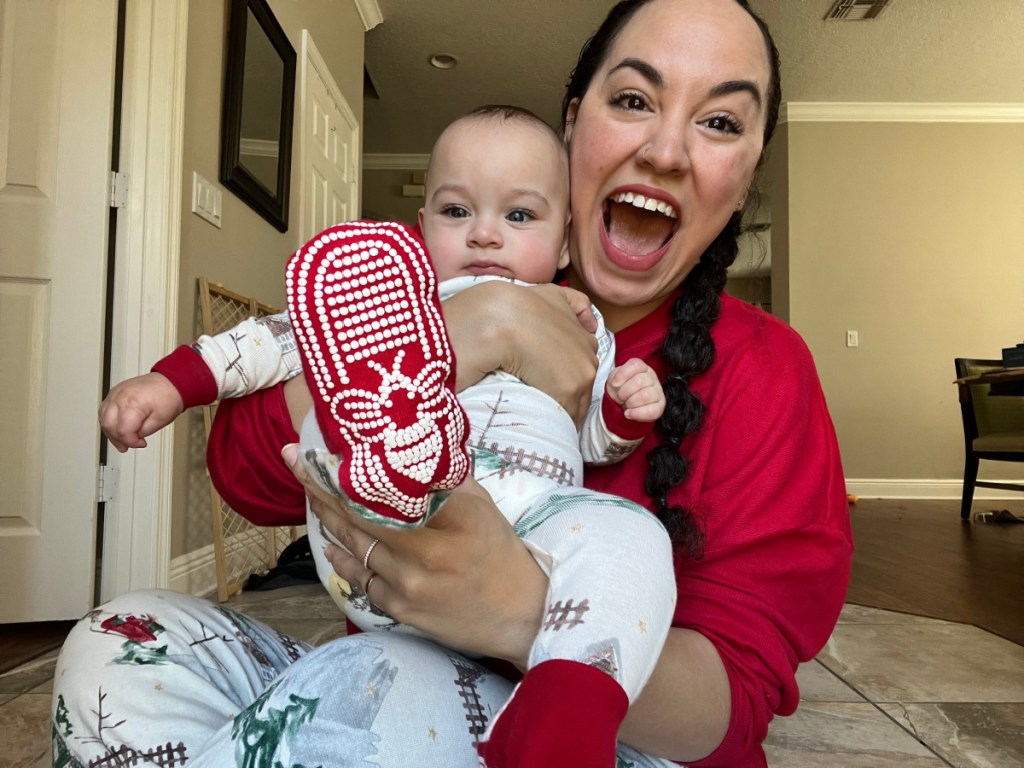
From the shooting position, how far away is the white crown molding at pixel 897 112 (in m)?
6.15

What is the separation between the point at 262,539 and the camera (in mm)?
3031

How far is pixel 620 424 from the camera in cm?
84

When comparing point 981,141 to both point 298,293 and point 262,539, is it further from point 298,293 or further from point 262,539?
point 298,293

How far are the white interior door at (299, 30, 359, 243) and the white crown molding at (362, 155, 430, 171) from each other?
2.66 metres

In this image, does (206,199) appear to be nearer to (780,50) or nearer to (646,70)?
(646,70)

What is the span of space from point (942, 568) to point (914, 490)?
3218 millimetres

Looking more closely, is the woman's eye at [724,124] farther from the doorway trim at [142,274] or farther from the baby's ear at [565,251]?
the doorway trim at [142,274]

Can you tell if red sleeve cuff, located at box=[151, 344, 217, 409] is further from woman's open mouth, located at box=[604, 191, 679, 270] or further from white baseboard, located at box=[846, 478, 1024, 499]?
white baseboard, located at box=[846, 478, 1024, 499]

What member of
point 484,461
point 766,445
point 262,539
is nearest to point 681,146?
point 766,445

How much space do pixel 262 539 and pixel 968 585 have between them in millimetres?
2755

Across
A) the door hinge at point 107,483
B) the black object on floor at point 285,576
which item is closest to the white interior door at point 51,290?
the door hinge at point 107,483

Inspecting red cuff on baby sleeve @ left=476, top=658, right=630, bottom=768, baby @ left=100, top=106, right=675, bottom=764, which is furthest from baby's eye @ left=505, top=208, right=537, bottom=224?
red cuff on baby sleeve @ left=476, top=658, right=630, bottom=768

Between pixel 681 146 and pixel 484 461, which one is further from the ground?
pixel 681 146

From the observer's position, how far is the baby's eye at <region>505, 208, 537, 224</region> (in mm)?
1066
